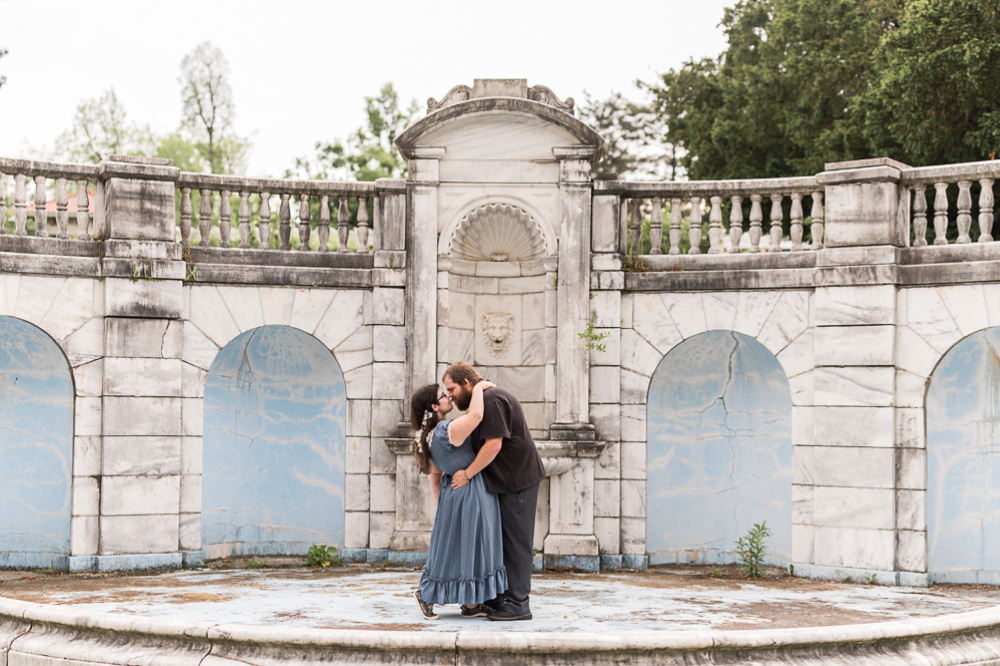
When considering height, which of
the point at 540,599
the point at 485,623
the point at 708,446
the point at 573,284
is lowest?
the point at 540,599

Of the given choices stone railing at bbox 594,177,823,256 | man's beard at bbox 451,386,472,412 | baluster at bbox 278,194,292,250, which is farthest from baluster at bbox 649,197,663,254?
man's beard at bbox 451,386,472,412

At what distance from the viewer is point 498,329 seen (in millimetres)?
11039

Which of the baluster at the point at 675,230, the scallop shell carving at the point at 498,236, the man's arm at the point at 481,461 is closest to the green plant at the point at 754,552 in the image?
the baluster at the point at 675,230

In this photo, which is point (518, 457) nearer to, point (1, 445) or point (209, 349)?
point (209, 349)

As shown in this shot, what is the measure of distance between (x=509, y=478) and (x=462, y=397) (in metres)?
0.63

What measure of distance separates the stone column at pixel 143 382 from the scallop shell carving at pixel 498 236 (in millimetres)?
2922

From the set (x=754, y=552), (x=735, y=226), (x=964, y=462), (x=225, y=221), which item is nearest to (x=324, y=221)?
(x=225, y=221)

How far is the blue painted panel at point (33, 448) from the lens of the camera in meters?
9.98

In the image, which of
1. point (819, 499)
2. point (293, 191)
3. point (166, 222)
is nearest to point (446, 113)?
point (293, 191)

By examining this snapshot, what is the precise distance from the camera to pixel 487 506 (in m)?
6.75

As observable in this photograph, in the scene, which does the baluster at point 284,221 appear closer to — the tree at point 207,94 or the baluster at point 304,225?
the baluster at point 304,225

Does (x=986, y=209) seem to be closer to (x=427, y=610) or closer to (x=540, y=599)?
(x=540, y=599)

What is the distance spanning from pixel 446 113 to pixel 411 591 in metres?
4.84

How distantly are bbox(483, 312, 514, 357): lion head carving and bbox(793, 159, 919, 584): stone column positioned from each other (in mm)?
3206
